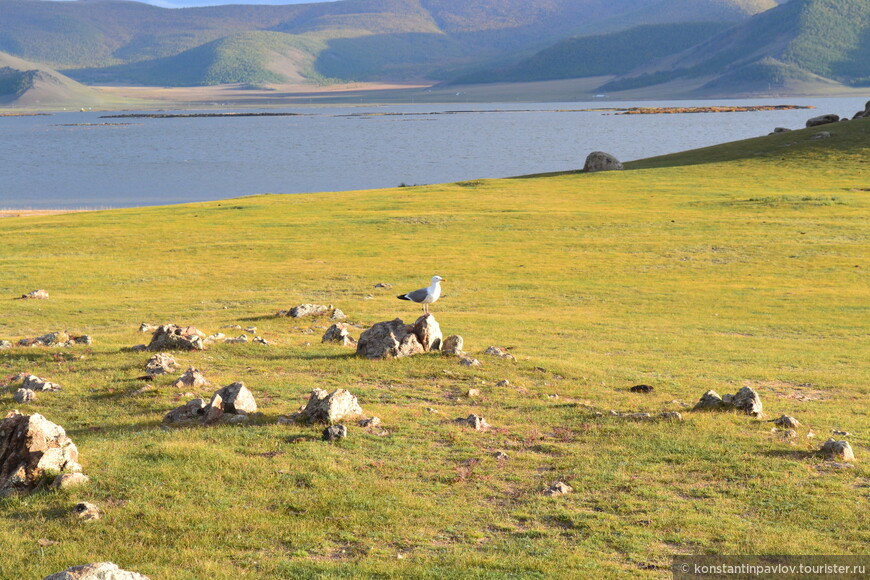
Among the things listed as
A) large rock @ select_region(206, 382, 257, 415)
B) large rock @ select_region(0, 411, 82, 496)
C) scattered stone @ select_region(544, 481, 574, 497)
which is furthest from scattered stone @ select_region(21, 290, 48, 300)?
scattered stone @ select_region(544, 481, 574, 497)

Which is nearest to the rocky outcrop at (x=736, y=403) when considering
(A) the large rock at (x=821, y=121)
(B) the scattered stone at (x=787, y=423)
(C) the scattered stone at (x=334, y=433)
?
(B) the scattered stone at (x=787, y=423)

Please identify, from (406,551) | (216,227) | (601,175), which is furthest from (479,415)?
(601,175)

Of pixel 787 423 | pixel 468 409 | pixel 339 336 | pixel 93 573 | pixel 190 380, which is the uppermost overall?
pixel 93 573

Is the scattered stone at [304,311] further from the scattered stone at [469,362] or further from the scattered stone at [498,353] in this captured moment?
the scattered stone at [469,362]

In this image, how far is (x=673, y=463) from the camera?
1549 cm

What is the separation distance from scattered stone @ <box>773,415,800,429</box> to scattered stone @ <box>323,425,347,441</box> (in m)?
9.28

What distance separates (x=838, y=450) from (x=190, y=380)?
46.4 feet

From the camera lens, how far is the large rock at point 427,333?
23031 mm

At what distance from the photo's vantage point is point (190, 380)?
19656 millimetres

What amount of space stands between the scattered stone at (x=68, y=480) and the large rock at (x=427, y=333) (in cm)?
1106

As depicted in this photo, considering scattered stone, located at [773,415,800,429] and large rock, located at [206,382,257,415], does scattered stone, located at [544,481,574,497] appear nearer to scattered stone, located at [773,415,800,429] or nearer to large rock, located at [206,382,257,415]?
scattered stone, located at [773,415,800,429]

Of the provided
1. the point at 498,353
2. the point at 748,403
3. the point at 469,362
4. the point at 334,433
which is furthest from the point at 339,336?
the point at 748,403

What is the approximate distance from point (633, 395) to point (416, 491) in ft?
27.3

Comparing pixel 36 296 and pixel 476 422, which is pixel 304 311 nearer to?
pixel 36 296
